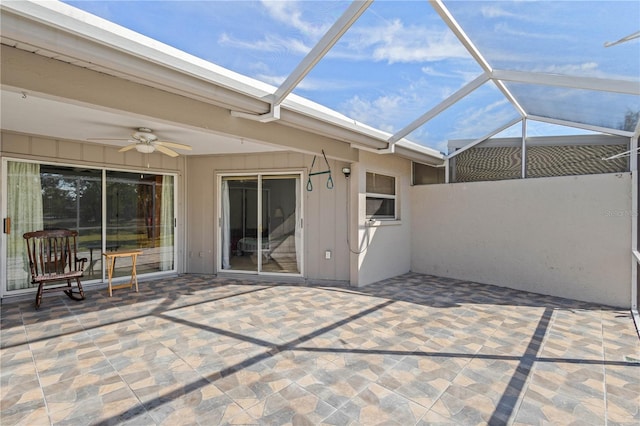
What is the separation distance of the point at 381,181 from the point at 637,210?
3.64 m

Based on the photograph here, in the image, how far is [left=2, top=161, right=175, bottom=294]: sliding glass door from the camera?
4.50m

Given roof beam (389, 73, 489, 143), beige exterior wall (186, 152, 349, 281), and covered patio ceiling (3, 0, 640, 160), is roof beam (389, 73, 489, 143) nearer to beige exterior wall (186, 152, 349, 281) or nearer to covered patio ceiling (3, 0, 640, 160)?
covered patio ceiling (3, 0, 640, 160)

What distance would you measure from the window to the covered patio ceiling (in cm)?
179

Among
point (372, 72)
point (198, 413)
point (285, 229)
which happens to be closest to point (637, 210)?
point (372, 72)

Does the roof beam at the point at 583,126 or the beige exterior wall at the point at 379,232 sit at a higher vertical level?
the roof beam at the point at 583,126

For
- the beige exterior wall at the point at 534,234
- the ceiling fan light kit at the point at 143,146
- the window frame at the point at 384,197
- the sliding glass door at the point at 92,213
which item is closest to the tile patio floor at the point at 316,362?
the beige exterior wall at the point at 534,234

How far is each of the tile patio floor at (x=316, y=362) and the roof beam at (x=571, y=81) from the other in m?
2.38

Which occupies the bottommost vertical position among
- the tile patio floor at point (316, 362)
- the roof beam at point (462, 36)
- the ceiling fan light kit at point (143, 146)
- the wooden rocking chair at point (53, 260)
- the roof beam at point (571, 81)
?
the tile patio floor at point (316, 362)

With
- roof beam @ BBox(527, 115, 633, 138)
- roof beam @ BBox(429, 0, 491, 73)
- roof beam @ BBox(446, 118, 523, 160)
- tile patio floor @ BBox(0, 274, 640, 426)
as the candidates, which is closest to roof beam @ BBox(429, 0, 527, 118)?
roof beam @ BBox(429, 0, 491, 73)

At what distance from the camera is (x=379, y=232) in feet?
19.0

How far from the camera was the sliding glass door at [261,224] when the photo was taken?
19.1ft

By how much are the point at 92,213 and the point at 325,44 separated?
4845 millimetres

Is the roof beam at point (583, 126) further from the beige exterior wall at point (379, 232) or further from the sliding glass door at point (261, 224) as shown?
the sliding glass door at point (261, 224)

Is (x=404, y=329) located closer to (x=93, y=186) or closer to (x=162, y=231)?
(x=162, y=231)
